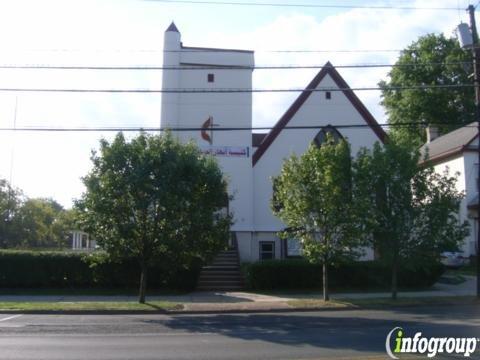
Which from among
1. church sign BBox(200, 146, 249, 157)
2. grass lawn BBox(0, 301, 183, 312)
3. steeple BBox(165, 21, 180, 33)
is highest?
steeple BBox(165, 21, 180, 33)

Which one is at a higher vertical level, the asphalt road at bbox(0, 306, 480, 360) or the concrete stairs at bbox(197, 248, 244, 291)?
the concrete stairs at bbox(197, 248, 244, 291)

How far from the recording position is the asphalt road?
10.2 metres

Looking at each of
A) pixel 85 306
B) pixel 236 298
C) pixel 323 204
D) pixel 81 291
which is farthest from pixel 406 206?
pixel 81 291

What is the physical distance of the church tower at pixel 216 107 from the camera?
29.6m

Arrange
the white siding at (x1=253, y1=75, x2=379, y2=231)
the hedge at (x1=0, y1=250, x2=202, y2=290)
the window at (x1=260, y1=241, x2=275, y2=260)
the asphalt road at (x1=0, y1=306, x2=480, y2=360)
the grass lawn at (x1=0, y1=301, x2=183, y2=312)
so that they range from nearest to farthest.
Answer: the asphalt road at (x1=0, y1=306, x2=480, y2=360)
the grass lawn at (x1=0, y1=301, x2=183, y2=312)
the hedge at (x1=0, y1=250, x2=202, y2=290)
the window at (x1=260, y1=241, x2=275, y2=260)
the white siding at (x1=253, y1=75, x2=379, y2=231)

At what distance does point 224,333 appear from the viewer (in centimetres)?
1299

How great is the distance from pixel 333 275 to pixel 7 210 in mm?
36396

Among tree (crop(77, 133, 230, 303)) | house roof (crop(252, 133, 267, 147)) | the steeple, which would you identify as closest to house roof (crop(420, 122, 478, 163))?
house roof (crop(252, 133, 267, 147))

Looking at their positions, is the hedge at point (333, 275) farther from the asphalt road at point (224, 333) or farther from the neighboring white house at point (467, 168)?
the neighboring white house at point (467, 168)

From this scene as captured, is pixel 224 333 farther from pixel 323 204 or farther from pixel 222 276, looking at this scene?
pixel 222 276

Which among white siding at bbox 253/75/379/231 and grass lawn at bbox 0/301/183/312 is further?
white siding at bbox 253/75/379/231

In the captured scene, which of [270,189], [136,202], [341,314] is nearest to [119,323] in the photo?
[136,202]

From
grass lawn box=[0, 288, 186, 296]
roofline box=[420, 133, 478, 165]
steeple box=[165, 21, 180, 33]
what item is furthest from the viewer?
roofline box=[420, 133, 478, 165]

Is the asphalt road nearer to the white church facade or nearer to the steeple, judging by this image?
the white church facade
